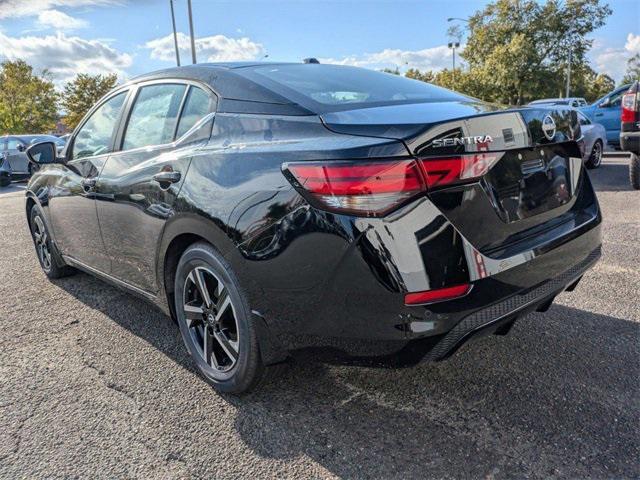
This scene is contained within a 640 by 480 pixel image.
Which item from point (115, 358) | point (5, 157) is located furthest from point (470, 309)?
point (5, 157)

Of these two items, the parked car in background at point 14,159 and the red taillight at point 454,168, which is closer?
the red taillight at point 454,168

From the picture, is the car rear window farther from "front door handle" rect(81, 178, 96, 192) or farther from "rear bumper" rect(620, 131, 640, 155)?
"rear bumper" rect(620, 131, 640, 155)

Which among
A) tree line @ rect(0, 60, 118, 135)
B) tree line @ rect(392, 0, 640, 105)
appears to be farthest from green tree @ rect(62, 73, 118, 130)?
tree line @ rect(392, 0, 640, 105)

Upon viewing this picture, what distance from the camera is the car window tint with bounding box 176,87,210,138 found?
262 centimetres

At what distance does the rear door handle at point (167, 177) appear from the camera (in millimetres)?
2533

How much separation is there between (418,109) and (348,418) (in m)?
1.41

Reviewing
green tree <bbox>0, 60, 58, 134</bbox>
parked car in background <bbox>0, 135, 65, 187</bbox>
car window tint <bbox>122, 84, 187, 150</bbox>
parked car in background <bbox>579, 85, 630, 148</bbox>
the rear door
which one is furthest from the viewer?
green tree <bbox>0, 60, 58, 134</bbox>

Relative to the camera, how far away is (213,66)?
111 inches

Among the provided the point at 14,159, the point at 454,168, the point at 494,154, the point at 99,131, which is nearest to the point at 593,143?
the point at 494,154

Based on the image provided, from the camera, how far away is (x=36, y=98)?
4203 centimetres

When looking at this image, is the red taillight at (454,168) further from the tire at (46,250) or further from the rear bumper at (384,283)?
the tire at (46,250)

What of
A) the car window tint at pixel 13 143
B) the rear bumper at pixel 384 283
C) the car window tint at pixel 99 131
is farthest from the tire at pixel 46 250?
the car window tint at pixel 13 143

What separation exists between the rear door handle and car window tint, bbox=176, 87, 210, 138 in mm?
236

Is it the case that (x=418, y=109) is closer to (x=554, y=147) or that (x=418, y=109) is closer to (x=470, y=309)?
(x=554, y=147)
